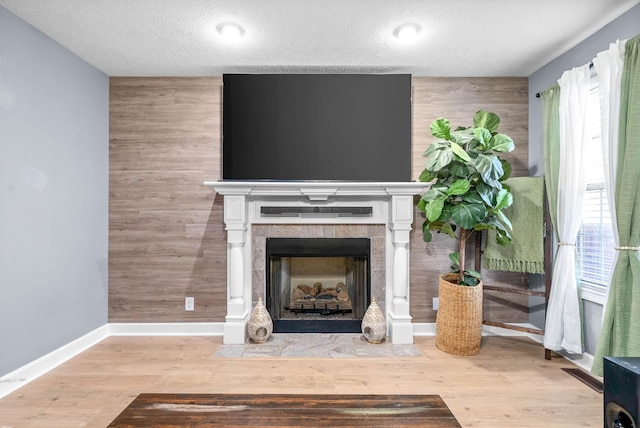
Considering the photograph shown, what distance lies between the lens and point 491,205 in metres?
2.67

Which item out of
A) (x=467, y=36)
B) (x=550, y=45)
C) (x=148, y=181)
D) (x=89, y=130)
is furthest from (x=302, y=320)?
(x=550, y=45)

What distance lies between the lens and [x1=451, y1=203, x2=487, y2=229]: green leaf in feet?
8.56

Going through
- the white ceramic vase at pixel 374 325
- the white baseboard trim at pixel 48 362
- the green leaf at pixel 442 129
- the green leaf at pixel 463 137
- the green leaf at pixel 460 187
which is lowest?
the white baseboard trim at pixel 48 362

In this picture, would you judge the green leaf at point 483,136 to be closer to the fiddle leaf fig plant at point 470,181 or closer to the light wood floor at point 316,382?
the fiddle leaf fig plant at point 470,181

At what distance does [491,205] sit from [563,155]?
627mm

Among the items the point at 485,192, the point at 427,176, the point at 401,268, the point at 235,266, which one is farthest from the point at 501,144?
the point at 235,266

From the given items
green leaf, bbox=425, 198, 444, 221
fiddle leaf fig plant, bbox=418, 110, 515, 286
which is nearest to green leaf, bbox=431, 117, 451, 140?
fiddle leaf fig plant, bbox=418, 110, 515, 286

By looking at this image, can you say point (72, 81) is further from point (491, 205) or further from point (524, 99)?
point (524, 99)

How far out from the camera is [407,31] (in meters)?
2.44

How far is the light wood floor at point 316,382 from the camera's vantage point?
1979 mm

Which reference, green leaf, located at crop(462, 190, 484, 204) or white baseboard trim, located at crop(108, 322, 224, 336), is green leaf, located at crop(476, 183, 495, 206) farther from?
white baseboard trim, located at crop(108, 322, 224, 336)

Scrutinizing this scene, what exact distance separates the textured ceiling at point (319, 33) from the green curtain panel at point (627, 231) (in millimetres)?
551

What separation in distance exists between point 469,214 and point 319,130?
1467 millimetres

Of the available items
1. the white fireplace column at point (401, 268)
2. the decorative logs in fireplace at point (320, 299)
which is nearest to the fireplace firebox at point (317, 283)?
the decorative logs in fireplace at point (320, 299)
